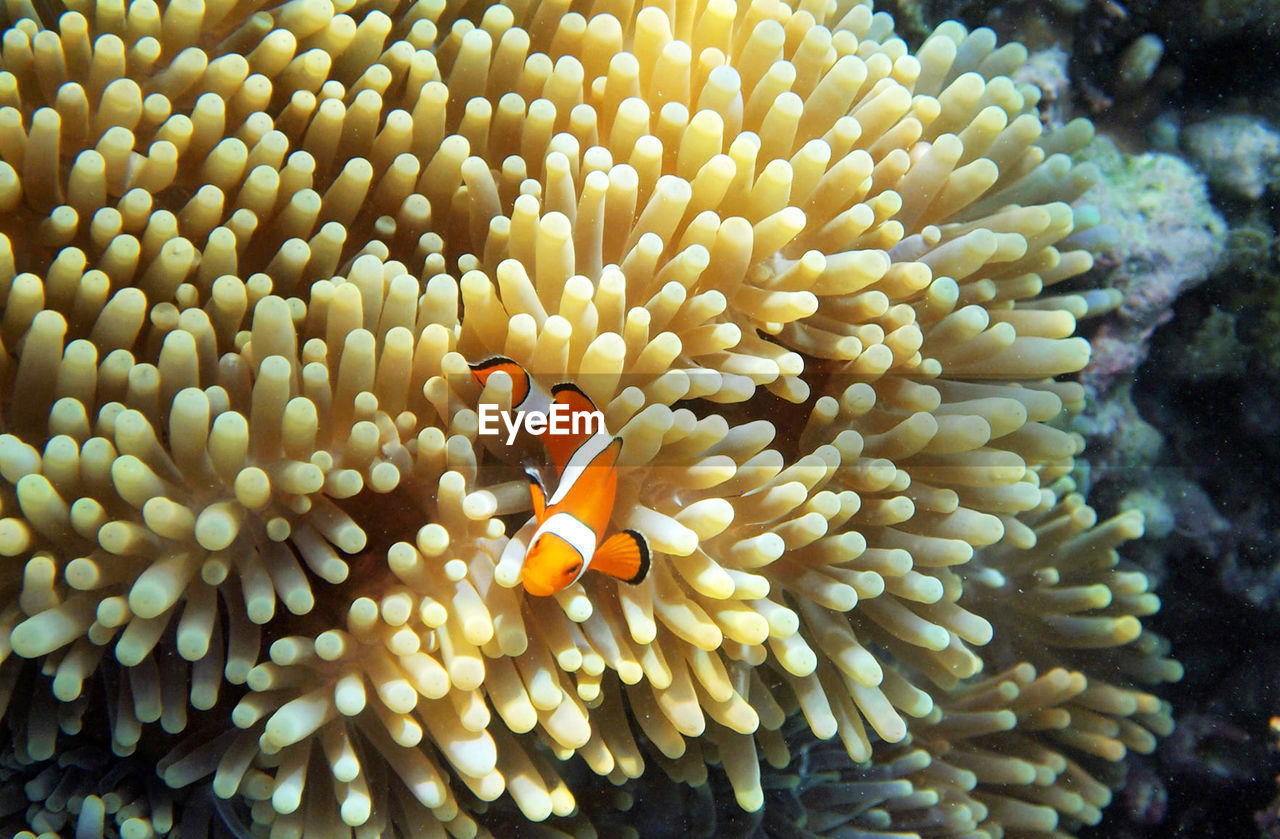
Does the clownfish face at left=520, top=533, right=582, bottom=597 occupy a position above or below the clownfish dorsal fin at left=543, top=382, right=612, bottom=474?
below

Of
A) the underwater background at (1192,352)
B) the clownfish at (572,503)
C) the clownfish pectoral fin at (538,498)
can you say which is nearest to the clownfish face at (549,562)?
the clownfish at (572,503)

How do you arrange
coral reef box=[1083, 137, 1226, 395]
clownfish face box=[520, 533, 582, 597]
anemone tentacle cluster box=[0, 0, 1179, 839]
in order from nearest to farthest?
clownfish face box=[520, 533, 582, 597] < anemone tentacle cluster box=[0, 0, 1179, 839] < coral reef box=[1083, 137, 1226, 395]

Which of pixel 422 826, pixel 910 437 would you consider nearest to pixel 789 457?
pixel 910 437

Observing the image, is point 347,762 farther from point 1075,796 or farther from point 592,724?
point 1075,796

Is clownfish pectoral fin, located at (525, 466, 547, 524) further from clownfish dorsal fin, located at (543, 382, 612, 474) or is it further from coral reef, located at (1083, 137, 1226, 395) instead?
coral reef, located at (1083, 137, 1226, 395)

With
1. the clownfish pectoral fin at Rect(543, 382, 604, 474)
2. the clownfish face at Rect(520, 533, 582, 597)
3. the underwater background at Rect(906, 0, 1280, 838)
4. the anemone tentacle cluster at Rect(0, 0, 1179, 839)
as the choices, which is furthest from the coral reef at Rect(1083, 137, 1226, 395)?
the clownfish face at Rect(520, 533, 582, 597)

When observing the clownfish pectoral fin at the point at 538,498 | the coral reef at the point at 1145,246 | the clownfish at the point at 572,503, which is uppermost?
the coral reef at the point at 1145,246

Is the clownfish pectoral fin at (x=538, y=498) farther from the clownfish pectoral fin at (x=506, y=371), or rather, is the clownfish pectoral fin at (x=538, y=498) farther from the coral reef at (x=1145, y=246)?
the coral reef at (x=1145, y=246)
